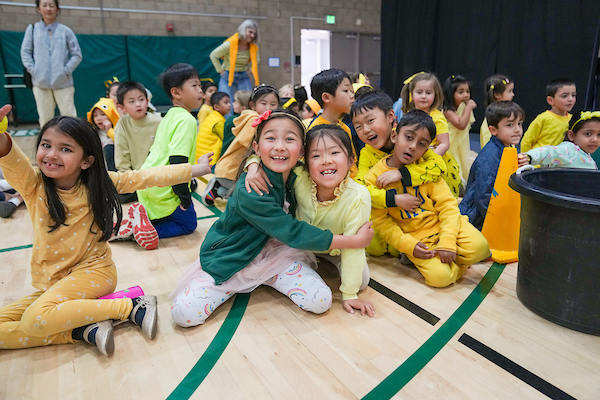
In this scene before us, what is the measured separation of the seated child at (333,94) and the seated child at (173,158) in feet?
2.61

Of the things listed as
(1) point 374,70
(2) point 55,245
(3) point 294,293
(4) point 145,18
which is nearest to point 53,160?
(2) point 55,245

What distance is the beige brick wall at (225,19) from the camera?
27.9 feet

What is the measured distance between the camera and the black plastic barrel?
1556mm

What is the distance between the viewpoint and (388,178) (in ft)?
7.18

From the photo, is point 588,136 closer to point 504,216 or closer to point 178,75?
point 504,216

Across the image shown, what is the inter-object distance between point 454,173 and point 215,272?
172 cm

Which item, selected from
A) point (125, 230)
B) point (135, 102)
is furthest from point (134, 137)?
point (125, 230)

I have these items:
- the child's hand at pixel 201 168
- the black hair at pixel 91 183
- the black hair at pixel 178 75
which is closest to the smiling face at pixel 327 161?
the child's hand at pixel 201 168

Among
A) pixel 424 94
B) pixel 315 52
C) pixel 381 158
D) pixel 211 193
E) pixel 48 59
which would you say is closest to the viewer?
pixel 381 158

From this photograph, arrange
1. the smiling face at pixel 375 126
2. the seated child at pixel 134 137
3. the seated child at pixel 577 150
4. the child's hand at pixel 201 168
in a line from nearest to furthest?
the child's hand at pixel 201 168 → the smiling face at pixel 375 126 → the seated child at pixel 577 150 → the seated child at pixel 134 137

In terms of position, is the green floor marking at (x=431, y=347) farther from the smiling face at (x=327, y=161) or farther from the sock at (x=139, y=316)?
the sock at (x=139, y=316)

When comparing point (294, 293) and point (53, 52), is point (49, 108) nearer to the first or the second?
point (53, 52)

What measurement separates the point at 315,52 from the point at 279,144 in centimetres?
1058

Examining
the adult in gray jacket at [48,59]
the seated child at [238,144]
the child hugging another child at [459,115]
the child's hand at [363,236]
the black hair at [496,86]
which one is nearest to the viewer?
the child's hand at [363,236]
